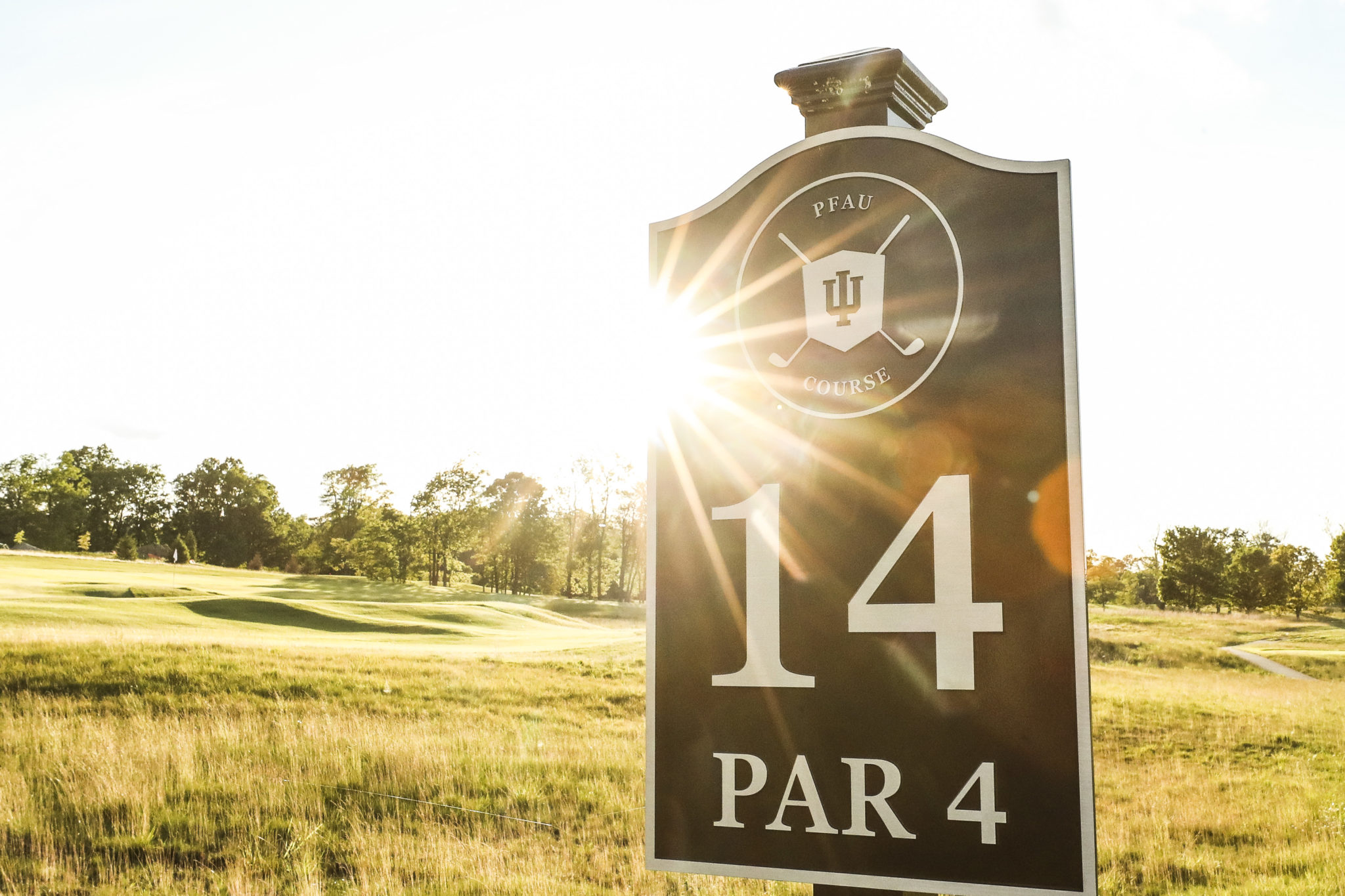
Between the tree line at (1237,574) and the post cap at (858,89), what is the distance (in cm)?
6159

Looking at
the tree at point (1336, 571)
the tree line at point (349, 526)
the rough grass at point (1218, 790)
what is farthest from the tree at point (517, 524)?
the tree at point (1336, 571)

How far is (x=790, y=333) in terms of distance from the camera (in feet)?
10.9

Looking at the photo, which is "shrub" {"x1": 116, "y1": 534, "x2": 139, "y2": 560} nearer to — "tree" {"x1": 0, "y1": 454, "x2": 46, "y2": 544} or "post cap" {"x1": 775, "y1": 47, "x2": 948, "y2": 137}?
"tree" {"x1": 0, "y1": 454, "x2": 46, "y2": 544}

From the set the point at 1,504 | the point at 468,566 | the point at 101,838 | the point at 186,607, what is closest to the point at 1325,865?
the point at 101,838

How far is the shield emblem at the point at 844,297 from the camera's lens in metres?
3.15

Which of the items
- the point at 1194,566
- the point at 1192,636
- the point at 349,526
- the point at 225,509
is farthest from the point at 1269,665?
the point at 225,509

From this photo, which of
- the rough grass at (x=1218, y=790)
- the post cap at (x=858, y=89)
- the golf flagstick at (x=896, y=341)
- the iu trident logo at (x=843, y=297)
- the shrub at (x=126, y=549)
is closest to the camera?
the golf flagstick at (x=896, y=341)

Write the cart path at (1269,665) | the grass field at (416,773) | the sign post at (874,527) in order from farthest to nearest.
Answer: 1. the cart path at (1269,665)
2. the grass field at (416,773)
3. the sign post at (874,527)

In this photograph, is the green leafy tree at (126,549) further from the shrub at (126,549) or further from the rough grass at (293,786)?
the rough grass at (293,786)

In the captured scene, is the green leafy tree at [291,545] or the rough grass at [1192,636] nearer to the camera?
the rough grass at [1192,636]

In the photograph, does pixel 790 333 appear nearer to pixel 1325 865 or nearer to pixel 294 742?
pixel 1325 865

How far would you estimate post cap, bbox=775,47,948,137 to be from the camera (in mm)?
3324

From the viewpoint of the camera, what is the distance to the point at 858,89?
11.0 ft

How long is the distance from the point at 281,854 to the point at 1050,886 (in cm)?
659
